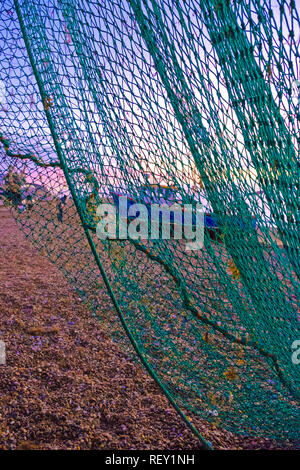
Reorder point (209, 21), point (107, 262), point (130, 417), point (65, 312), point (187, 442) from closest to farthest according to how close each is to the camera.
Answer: point (209, 21), point (107, 262), point (187, 442), point (130, 417), point (65, 312)

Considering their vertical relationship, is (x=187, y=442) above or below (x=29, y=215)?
below

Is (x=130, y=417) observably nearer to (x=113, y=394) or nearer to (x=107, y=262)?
(x=113, y=394)

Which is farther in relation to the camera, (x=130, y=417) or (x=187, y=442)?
(x=130, y=417)

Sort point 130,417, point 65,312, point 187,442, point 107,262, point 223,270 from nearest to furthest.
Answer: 1. point 223,270
2. point 107,262
3. point 187,442
4. point 130,417
5. point 65,312

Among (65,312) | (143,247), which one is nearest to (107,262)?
(143,247)

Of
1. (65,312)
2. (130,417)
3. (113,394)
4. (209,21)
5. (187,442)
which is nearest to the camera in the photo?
(209,21)

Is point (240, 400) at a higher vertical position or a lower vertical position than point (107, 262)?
lower

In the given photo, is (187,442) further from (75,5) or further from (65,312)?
(75,5)

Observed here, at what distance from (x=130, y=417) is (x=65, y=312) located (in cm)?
223

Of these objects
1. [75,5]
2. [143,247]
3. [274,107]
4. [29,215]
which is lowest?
[143,247]

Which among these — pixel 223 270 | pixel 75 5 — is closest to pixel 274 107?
pixel 223 270

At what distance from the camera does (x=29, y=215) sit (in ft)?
7.61

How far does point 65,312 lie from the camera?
4469 millimetres
